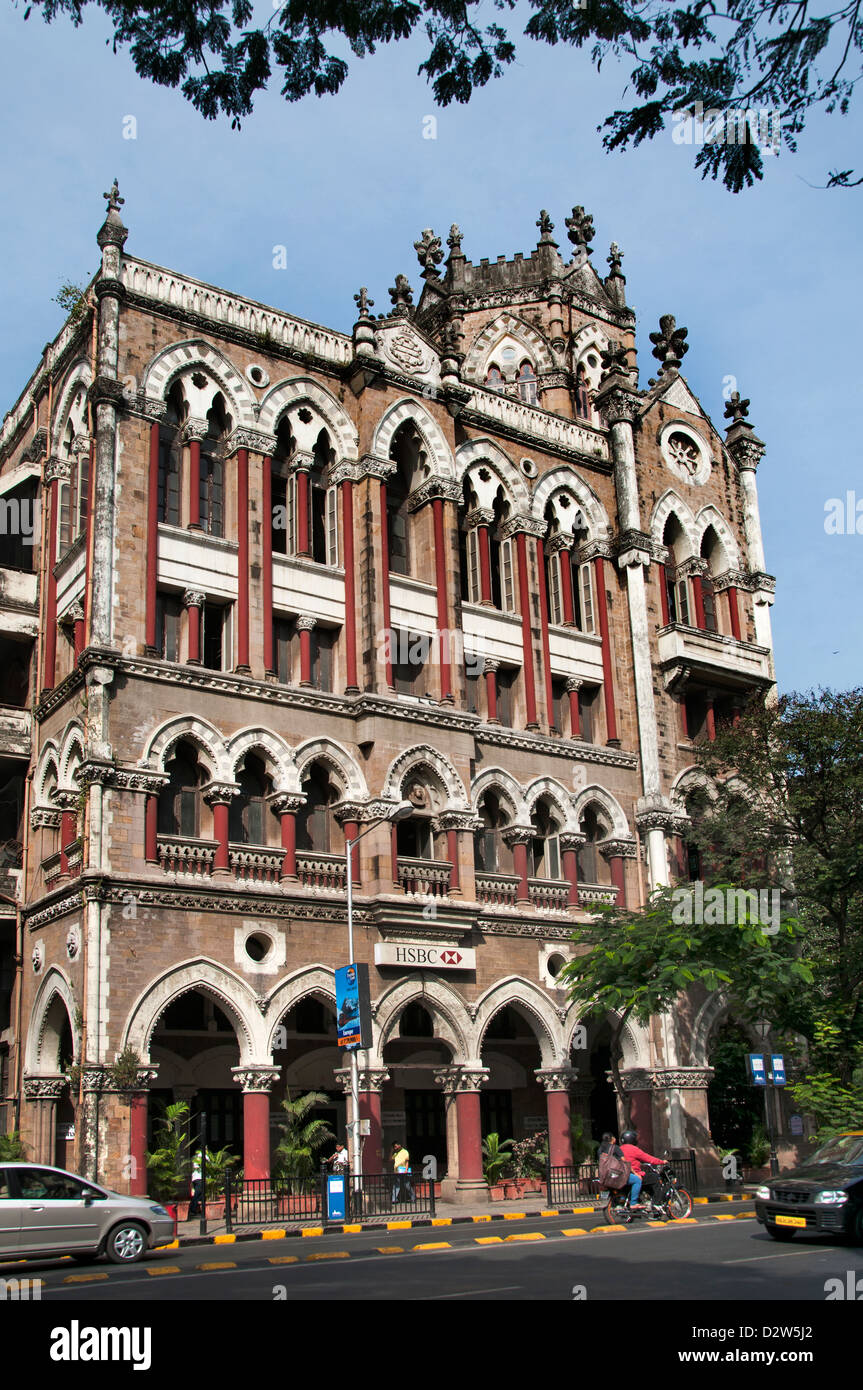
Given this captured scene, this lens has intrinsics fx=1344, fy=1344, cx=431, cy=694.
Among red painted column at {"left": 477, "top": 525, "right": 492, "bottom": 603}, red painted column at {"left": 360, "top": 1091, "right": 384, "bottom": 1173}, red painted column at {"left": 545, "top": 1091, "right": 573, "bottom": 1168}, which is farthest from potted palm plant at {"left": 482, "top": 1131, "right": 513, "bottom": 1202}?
red painted column at {"left": 477, "top": 525, "right": 492, "bottom": 603}

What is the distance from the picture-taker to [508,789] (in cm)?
3462

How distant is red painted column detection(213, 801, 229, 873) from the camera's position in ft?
93.9

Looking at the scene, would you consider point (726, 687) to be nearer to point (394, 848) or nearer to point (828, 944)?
point (828, 944)

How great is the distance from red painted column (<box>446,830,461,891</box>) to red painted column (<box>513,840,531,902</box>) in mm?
2449

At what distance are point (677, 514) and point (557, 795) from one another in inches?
433

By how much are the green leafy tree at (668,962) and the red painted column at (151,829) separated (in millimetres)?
10014

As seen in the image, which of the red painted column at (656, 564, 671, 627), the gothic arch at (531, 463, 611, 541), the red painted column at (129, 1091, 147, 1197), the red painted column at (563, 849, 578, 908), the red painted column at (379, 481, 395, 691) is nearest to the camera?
the red painted column at (129, 1091, 147, 1197)

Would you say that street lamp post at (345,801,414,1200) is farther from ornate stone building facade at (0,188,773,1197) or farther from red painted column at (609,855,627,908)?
red painted column at (609,855,627,908)

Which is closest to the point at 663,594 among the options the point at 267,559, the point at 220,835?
the point at 267,559

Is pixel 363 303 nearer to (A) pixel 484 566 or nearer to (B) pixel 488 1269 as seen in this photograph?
(A) pixel 484 566

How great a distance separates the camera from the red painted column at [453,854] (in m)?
32.1

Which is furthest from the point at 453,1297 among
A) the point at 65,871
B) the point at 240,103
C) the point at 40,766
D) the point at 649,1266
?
the point at 40,766

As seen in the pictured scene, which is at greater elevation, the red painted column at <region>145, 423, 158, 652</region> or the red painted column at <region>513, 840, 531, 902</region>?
the red painted column at <region>145, 423, 158, 652</region>
